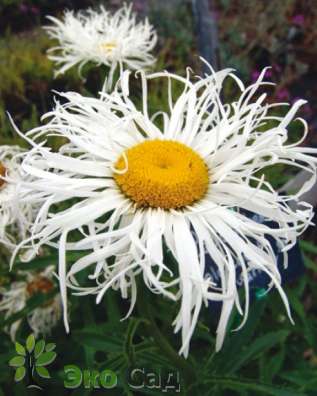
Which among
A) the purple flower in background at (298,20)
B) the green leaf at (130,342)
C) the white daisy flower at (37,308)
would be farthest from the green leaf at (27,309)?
the purple flower in background at (298,20)

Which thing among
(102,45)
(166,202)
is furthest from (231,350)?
(102,45)

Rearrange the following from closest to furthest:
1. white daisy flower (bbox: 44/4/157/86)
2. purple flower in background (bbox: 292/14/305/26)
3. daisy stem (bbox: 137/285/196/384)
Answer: daisy stem (bbox: 137/285/196/384) < white daisy flower (bbox: 44/4/157/86) < purple flower in background (bbox: 292/14/305/26)

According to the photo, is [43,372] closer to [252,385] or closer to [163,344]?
[163,344]

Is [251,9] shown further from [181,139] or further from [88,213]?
[88,213]

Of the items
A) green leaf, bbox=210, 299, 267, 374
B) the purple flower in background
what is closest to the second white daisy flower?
green leaf, bbox=210, 299, 267, 374

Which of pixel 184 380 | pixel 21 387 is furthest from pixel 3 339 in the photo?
pixel 184 380

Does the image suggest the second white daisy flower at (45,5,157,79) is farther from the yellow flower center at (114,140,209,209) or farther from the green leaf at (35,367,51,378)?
the green leaf at (35,367,51,378)
